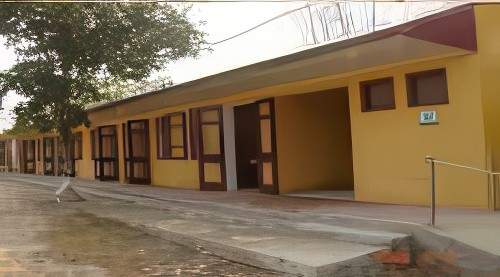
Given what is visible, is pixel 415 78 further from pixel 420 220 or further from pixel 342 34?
pixel 342 34

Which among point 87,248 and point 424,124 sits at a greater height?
point 424,124

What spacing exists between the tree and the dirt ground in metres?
3.59

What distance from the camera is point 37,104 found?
14250mm

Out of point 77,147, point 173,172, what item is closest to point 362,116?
point 173,172

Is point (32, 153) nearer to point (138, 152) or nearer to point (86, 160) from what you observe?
point (86, 160)

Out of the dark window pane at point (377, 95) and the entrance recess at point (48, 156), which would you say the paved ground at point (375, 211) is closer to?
the dark window pane at point (377, 95)

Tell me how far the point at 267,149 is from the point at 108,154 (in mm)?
10388

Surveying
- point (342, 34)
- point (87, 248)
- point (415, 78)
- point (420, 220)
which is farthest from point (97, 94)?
point (420, 220)

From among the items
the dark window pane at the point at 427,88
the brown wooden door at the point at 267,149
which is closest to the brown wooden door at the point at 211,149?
the brown wooden door at the point at 267,149

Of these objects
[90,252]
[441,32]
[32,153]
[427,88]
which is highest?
[441,32]

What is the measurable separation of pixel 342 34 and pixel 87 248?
825cm

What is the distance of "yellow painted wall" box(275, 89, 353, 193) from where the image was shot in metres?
12.8

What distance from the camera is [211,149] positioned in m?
14.9

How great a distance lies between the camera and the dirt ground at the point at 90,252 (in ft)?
22.3
